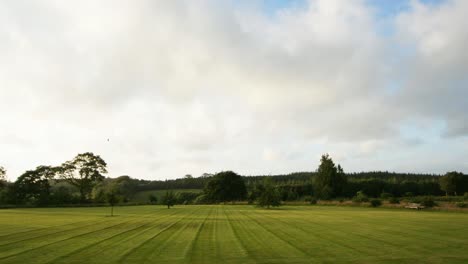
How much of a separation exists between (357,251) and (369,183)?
4664 inches

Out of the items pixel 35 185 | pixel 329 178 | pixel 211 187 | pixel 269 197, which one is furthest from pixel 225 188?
pixel 35 185

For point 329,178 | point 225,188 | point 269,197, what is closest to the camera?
point 269,197

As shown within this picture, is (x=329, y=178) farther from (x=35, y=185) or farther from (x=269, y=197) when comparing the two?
(x=35, y=185)

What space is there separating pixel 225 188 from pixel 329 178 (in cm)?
3163

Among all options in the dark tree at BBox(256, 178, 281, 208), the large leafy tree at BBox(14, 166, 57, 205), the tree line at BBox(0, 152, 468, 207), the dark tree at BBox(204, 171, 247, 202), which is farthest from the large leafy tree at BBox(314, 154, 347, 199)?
the large leafy tree at BBox(14, 166, 57, 205)

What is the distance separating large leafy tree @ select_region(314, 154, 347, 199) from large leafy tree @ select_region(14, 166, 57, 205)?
71625 millimetres

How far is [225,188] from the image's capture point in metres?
114

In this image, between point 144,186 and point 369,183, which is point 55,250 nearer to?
point 369,183

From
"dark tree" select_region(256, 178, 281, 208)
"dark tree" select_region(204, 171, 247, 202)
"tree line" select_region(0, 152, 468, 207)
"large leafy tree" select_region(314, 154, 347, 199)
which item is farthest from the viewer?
"dark tree" select_region(204, 171, 247, 202)

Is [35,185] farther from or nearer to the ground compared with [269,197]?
farther from the ground

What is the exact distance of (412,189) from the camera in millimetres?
130375

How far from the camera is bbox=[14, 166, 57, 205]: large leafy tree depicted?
86438 millimetres

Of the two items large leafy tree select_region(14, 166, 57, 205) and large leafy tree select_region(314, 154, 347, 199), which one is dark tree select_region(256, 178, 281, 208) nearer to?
large leafy tree select_region(314, 154, 347, 199)

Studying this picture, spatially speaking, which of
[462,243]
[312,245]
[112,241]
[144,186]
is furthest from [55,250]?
[144,186]
